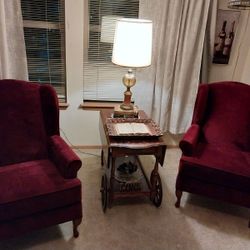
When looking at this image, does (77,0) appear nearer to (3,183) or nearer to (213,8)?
(213,8)

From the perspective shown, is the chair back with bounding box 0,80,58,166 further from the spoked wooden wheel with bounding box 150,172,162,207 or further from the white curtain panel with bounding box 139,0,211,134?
the white curtain panel with bounding box 139,0,211,134

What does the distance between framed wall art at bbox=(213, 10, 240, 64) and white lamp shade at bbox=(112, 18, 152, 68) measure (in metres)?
1.05

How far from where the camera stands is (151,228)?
72.0 inches

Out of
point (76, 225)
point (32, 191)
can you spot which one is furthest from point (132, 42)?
point (76, 225)

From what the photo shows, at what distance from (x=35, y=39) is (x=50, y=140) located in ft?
3.80

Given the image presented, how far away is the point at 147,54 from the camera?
1939 mm

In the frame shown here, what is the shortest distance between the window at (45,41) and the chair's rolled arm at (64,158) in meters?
0.98

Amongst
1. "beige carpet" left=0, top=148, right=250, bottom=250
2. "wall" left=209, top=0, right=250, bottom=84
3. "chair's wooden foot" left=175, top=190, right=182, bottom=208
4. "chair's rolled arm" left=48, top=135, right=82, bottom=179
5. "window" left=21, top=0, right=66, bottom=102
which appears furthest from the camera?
"wall" left=209, top=0, right=250, bottom=84

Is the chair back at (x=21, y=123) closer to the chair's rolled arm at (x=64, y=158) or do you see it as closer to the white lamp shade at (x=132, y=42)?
the chair's rolled arm at (x=64, y=158)

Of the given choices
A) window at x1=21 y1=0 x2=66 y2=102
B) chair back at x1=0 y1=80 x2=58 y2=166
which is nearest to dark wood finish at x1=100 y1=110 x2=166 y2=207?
chair back at x1=0 y1=80 x2=58 y2=166

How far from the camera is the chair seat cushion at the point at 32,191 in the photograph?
1.41 metres

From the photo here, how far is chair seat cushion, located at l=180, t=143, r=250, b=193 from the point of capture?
178cm

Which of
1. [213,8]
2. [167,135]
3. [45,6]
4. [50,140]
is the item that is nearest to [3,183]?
[50,140]

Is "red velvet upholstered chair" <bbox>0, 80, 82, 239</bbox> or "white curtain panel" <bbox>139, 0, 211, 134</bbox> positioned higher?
"white curtain panel" <bbox>139, 0, 211, 134</bbox>
